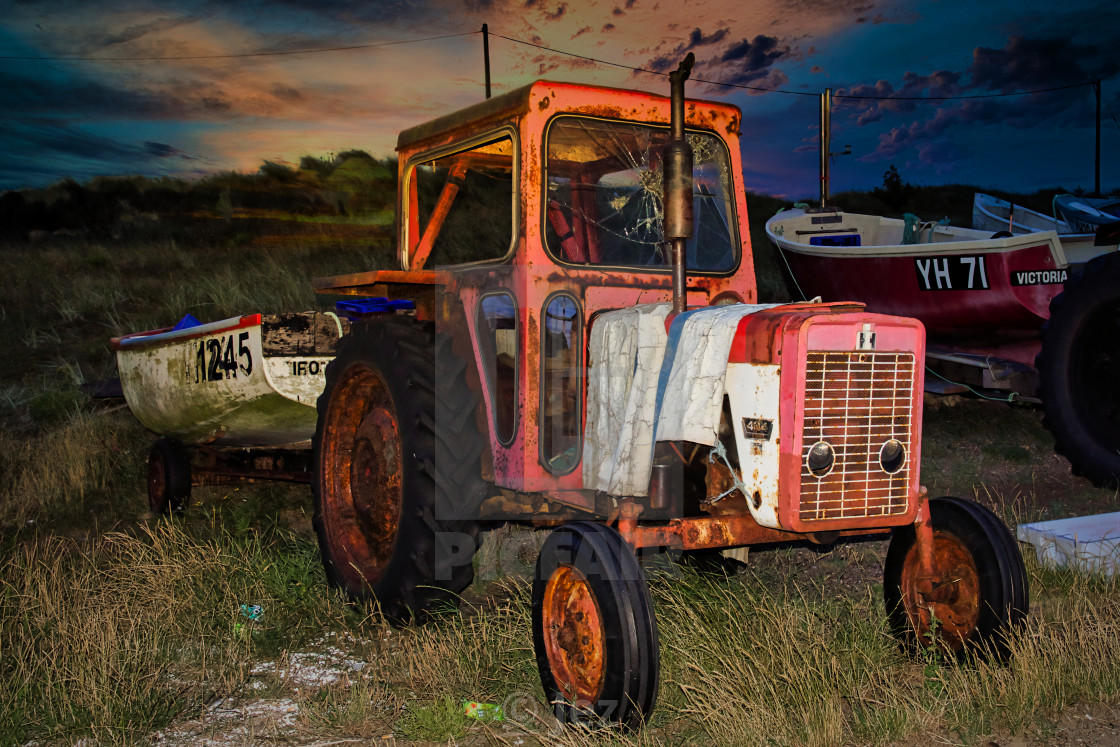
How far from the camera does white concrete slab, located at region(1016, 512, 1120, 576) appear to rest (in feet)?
15.1

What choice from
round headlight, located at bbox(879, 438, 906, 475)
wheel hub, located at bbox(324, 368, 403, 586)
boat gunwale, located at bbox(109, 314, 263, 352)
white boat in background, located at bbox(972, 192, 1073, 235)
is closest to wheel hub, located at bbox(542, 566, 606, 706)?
round headlight, located at bbox(879, 438, 906, 475)

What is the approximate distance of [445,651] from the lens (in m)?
3.68

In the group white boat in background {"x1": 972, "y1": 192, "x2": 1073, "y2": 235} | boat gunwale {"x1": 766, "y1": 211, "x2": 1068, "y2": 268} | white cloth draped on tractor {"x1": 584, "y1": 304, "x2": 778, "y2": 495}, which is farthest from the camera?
white boat in background {"x1": 972, "y1": 192, "x2": 1073, "y2": 235}

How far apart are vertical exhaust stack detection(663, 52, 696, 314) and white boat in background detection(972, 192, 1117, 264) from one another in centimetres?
716

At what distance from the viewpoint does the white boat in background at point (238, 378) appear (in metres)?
5.51

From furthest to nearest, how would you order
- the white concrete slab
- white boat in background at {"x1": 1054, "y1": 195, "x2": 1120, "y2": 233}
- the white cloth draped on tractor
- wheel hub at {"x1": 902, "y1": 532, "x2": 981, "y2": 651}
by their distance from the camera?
white boat in background at {"x1": 1054, "y1": 195, "x2": 1120, "y2": 233} < the white concrete slab < wheel hub at {"x1": 902, "y1": 532, "x2": 981, "y2": 651} < the white cloth draped on tractor

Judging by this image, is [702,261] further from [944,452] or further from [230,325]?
[944,452]

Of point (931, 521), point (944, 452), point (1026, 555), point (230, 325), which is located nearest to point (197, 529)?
point (230, 325)

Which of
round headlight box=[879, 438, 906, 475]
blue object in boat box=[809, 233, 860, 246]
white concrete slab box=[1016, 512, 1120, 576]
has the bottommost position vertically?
white concrete slab box=[1016, 512, 1120, 576]

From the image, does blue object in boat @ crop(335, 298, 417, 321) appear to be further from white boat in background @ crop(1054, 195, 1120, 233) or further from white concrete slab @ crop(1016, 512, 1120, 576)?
white boat in background @ crop(1054, 195, 1120, 233)

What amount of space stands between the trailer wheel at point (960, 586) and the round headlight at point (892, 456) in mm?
526

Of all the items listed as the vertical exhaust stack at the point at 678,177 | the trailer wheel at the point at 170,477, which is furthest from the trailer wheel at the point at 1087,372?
the trailer wheel at the point at 170,477

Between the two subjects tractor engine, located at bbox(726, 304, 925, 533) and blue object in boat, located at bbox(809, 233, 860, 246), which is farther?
blue object in boat, located at bbox(809, 233, 860, 246)

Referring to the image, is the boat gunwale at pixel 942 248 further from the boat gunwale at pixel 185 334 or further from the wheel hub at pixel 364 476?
the boat gunwale at pixel 185 334
